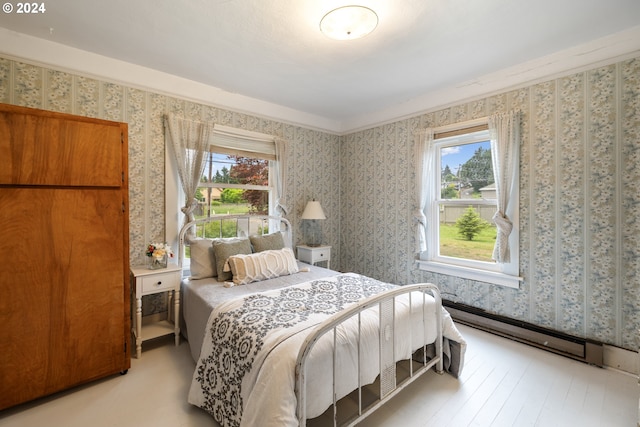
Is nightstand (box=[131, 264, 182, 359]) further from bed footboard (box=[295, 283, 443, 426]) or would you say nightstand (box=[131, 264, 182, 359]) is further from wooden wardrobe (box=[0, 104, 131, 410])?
bed footboard (box=[295, 283, 443, 426])

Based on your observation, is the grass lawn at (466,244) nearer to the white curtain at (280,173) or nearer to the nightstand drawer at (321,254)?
the nightstand drawer at (321,254)

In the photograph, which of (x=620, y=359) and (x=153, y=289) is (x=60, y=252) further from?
(x=620, y=359)

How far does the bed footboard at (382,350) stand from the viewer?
4.09ft

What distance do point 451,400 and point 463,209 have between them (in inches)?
79.5

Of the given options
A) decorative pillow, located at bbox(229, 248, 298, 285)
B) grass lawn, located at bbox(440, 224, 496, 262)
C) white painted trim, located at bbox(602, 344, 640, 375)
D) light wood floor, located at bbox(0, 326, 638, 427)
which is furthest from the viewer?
grass lawn, located at bbox(440, 224, 496, 262)

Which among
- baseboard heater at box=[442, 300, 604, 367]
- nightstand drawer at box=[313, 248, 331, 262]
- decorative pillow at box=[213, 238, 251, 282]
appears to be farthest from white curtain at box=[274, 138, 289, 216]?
baseboard heater at box=[442, 300, 604, 367]

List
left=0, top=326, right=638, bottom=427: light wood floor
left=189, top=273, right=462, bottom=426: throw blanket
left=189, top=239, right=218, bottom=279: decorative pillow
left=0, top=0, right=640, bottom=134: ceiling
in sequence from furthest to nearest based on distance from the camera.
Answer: left=189, top=239, right=218, bottom=279: decorative pillow
left=0, top=0, right=640, bottom=134: ceiling
left=0, top=326, right=638, bottom=427: light wood floor
left=189, top=273, right=462, bottom=426: throw blanket

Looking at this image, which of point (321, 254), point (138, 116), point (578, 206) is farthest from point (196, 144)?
point (578, 206)

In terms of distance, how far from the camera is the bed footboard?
4.09ft

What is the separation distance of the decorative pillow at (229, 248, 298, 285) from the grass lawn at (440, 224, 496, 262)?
1.86 m

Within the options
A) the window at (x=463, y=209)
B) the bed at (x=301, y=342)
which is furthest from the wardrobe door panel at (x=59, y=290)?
the window at (x=463, y=209)

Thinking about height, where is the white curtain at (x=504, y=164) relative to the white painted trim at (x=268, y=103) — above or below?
below

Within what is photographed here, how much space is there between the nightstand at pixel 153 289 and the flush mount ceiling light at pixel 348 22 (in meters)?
2.35

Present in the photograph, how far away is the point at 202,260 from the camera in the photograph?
272cm
